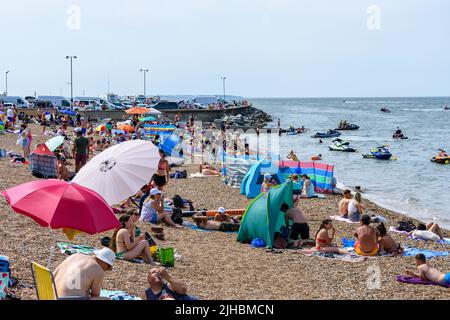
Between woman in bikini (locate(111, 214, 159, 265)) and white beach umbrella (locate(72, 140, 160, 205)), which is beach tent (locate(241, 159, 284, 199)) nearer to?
white beach umbrella (locate(72, 140, 160, 205))

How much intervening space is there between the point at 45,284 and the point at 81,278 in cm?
31

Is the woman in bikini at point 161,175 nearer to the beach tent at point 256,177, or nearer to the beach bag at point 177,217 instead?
the beach bag at point 177,217

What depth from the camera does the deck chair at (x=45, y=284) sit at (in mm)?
5598

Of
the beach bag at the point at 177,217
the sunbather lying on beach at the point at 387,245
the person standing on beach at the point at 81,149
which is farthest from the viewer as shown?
the person standing on beach at the point at 81,149

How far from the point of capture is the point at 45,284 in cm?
569

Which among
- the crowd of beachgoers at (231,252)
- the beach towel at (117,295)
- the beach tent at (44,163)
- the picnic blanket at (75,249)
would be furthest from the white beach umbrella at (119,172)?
the beach tent at (44,163)

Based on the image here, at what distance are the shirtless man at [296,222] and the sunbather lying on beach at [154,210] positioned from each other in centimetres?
206

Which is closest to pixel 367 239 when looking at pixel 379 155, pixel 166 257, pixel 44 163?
pixel 166 257

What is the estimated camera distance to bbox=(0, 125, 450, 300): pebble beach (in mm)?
7812

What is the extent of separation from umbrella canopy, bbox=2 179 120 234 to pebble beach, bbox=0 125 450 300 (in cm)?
84

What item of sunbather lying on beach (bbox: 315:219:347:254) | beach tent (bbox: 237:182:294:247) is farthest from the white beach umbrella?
sunbather lying on beach (bbox: 315:219:347:254)
